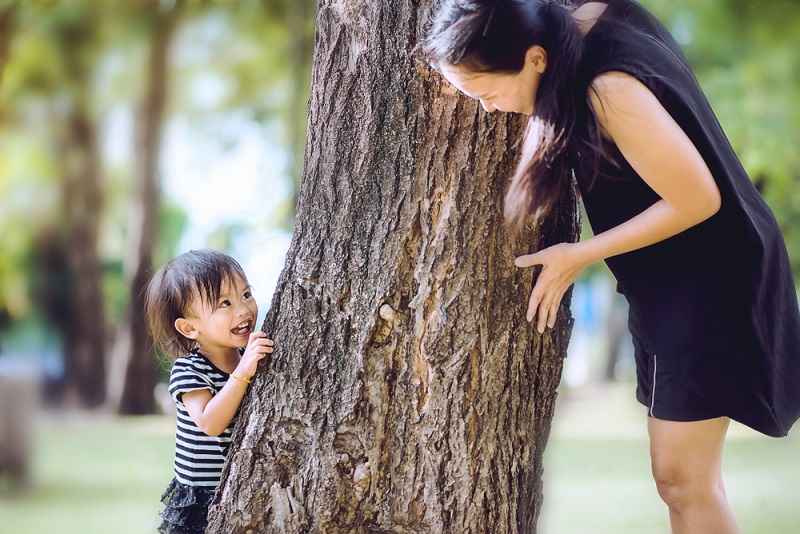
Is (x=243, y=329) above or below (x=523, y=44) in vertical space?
below

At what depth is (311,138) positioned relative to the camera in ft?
7.18

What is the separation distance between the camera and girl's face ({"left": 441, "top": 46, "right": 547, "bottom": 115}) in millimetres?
1778

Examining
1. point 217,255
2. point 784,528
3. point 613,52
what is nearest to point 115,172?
point 784,528

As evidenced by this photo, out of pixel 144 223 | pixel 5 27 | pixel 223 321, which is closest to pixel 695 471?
pixel 223 321

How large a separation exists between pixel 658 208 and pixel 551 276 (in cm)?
31

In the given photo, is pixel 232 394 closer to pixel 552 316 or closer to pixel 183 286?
pixel 183 286

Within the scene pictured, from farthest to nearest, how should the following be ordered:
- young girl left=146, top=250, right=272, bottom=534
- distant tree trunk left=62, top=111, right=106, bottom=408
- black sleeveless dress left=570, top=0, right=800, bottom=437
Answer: distant tree trunk left=62, top=111, right=106, bottom=408 → young girl left=146, top=250, right=272, bottom=534 → black sleeveless dress left=570, top=0, right=800, bottom=437

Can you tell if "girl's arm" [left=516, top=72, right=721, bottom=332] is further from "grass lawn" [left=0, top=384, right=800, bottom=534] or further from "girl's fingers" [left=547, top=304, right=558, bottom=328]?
"grass lawn" [left=0, top=384, right=800, bottom=534]

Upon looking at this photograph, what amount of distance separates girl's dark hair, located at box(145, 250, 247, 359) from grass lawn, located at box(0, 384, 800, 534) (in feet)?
9.13

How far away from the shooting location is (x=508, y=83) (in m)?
1.79

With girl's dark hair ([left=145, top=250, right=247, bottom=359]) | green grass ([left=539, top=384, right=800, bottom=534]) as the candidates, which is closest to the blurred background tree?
green grass ([left=539, top=384, right=800, bottom=534])

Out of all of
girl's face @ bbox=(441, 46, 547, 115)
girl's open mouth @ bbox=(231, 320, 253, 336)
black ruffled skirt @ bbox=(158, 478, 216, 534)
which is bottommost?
black ruffled skirt @ bbox=(158, 478, 216, 534)

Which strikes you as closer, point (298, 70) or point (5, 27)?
point (5, 27)

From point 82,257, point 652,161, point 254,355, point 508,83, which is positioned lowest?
point 254,355
